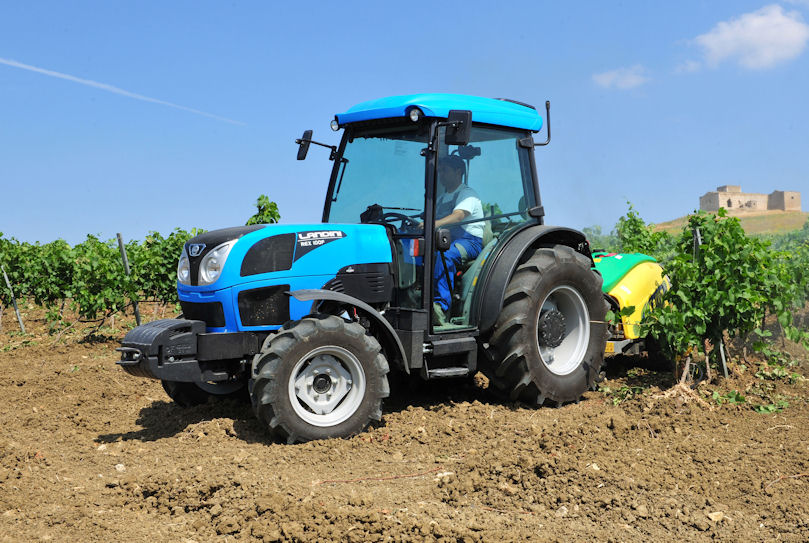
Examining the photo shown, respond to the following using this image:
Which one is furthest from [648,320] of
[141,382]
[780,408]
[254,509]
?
[141,382]

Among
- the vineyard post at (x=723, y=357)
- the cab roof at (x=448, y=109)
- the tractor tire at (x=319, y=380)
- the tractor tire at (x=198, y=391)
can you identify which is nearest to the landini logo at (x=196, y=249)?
the tractor tire at (x=319, y=380)

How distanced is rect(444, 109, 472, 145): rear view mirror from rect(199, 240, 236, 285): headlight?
162 cm

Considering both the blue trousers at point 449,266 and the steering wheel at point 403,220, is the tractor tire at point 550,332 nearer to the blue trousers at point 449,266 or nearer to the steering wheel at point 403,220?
the blue trousers at point 449,266

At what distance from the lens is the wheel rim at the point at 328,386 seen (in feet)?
16.3

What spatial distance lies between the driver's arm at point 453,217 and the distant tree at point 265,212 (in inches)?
218

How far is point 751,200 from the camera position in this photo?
56781 millimetres

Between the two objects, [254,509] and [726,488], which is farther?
[726,488]

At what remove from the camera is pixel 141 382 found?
294 inches

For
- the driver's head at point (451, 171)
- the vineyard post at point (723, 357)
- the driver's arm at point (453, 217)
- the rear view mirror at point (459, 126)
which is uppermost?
the rear view mirror at point (459, 126)

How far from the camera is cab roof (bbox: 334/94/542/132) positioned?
5.42m

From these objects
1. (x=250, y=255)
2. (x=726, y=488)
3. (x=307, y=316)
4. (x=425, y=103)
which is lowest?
(x=726, y=488)

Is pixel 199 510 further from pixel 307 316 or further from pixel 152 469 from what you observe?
pixel 307 316

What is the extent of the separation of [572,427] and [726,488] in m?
1.17

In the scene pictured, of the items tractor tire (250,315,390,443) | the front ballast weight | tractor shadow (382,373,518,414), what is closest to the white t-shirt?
tractor tire (250,315,390,443)
